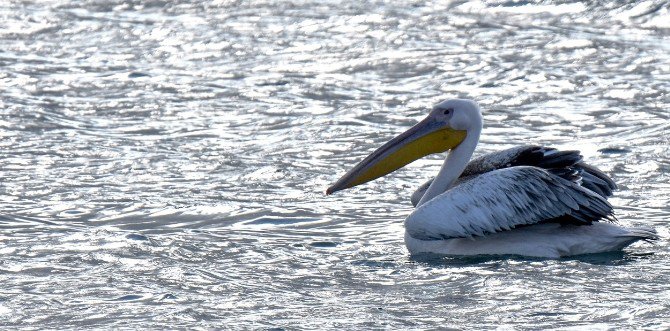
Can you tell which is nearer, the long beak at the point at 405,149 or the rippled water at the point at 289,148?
the rippled water at the point at 289,148

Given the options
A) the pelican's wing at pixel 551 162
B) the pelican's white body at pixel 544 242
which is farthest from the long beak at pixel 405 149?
the pelican's white body at pixel 544 242

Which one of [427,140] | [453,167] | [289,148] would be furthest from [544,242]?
[289,148]

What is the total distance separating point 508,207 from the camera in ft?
19.7

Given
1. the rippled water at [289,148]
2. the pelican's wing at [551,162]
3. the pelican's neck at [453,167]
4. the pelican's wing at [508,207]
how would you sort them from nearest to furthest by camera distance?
the rippled water at [289,148] < the pelican's wing at [508,207] < the pelican's wing at [551,162] < the pelican's neck at [453,167]

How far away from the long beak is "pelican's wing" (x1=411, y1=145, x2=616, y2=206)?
0.65 feet

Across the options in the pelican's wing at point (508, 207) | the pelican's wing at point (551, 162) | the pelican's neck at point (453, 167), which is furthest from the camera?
the pelican's neck at point (453, 167)

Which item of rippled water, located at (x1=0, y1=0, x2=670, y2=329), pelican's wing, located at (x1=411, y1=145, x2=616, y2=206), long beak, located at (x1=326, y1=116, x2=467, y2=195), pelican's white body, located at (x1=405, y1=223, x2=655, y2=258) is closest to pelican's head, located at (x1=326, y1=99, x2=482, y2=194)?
long beak, located at (x1=326, y1=116, x2=467, y2=195)

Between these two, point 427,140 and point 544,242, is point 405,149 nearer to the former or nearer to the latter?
point 427,140

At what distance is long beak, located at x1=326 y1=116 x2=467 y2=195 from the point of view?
257 inches

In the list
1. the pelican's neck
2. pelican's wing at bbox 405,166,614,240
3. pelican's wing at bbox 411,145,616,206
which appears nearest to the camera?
pelican's wing at bbox 405,166,614,240

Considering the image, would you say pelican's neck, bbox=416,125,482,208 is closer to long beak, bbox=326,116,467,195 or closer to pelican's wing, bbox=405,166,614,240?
long beak, bbox=326,116,467,195

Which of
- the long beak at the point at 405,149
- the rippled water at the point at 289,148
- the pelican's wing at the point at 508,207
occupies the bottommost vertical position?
the rippled water at the point at 289,148

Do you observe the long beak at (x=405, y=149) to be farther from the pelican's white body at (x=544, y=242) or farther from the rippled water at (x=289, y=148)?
the pelican's white body at (x=544, y=242)

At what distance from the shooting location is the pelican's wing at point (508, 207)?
599 cm
